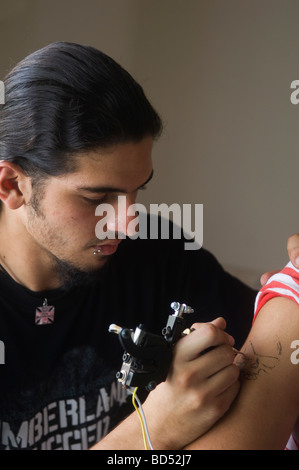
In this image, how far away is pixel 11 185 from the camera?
139cm

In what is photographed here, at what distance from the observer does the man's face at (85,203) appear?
1.27m

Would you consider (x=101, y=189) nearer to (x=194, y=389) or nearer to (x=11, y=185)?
(x=11, y=185)

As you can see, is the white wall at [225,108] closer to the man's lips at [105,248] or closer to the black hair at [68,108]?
the black hair at [68,108]

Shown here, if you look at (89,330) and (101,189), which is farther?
(89,330)

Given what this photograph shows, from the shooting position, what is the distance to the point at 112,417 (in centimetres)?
149

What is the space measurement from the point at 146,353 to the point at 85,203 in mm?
512

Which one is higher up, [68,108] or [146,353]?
[68,108]

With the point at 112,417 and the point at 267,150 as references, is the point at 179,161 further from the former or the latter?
the point at 112,417

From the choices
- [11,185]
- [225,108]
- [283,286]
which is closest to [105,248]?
Answer: [11,185]

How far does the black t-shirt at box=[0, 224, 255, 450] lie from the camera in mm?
1371

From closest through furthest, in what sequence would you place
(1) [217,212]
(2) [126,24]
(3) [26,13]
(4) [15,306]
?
(4) [15,306] → (3) [26,13] → (2) [126,24] → (1) [217,212]

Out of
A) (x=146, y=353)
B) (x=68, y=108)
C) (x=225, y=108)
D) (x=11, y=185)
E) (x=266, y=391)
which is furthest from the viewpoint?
(x=225, y=108)

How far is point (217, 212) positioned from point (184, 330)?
1.83 metres

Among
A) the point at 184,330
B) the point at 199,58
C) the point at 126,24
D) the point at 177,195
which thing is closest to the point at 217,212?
the point at 177,195
